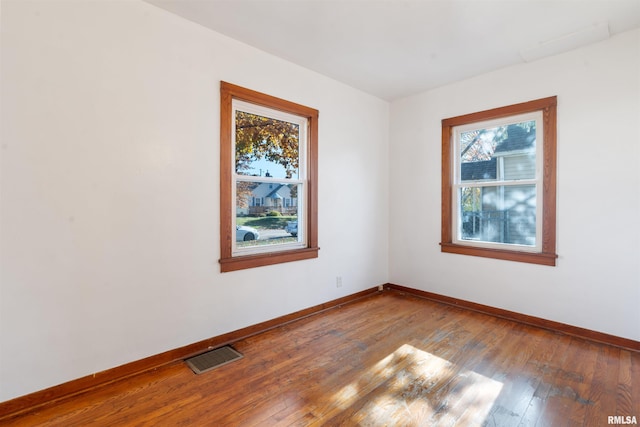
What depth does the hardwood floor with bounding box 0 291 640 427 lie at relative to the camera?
182cm

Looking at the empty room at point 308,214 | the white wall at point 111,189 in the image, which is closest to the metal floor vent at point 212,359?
the empty room at point 308,214

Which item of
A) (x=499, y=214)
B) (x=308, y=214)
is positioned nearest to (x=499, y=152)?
(x=499, y=214)

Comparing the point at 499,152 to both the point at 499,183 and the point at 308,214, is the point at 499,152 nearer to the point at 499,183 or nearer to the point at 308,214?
the point at 499,183

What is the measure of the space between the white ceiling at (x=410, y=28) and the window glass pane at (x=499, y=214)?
4.52ft

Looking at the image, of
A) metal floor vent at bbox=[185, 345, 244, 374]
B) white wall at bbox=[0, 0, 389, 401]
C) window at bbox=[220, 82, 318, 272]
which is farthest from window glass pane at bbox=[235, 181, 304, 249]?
metal floor vent at bbox=[185, 345, 244, 374]

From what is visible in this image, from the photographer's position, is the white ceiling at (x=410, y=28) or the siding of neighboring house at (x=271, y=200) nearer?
the white ceiling at (x=410, y=28)

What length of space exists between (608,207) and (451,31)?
212cm

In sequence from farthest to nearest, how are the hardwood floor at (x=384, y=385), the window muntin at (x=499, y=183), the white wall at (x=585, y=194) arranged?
the window muntin at (x=499, y=183) → the white wall at (x=585, y=194) → the hardwood floor at (x=384, y=385)

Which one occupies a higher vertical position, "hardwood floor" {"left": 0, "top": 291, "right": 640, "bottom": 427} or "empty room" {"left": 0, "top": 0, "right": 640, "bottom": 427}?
"empty room" {"left": 0, "top": 0, "right": 640, "bottom": 427}

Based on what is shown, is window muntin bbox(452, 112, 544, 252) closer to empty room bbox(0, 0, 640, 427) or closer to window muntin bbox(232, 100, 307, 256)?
empty room bbox(0, 0, 640, 427)

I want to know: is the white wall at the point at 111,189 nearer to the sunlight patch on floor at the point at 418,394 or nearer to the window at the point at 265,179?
the window at the point at 265,179

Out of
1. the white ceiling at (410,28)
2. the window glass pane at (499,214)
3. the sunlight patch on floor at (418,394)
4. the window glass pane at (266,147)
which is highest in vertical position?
the white ceiling at (410,28)

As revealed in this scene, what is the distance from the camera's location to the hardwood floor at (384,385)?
1816 millimetres

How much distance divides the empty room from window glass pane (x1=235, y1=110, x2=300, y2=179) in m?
0.02
